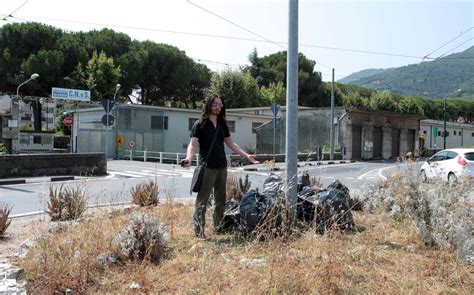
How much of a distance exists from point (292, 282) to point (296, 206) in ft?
6.76

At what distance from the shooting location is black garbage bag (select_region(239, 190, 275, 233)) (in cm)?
510

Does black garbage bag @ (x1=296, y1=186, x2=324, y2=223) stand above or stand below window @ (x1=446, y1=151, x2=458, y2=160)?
below

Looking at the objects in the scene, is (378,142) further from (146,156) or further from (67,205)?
(67,205)

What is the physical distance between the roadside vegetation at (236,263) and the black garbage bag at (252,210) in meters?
0.15

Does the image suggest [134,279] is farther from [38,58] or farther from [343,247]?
[38,58]

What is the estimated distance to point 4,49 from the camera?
45281 mm

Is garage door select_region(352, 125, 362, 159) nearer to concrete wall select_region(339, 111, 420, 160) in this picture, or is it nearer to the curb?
concrete wall select_region(339, 111, 420, 160)

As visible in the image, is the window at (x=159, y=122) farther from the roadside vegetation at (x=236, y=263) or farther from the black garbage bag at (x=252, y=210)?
the black garbage bag at (x=252, y=210)

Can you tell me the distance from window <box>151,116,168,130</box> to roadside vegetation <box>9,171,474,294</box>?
2819cm

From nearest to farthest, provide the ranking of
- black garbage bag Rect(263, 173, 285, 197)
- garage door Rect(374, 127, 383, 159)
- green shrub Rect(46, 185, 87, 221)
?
black garbage bag Rect(263, 173, 285, 197) < green shrub Rect(46, 185, 87, 221) < garage door Rect(374, 127, 383, 159)

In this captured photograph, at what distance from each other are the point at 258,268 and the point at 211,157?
1.88 metres

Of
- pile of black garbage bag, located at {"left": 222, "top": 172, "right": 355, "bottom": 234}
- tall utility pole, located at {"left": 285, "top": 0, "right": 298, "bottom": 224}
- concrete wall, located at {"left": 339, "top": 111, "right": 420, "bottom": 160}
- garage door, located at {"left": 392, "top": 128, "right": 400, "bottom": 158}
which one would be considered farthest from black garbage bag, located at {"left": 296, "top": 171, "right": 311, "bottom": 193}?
garage door, located at {"left": 392, "top": 128, "right": 400, "bottom": 158}

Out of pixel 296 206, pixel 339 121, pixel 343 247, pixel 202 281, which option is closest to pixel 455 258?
pixel 343 247

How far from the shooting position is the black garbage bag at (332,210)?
207 inches
